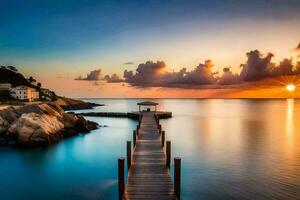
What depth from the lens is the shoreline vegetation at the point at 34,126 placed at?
93.2ft

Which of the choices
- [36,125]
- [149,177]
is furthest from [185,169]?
[36,125]

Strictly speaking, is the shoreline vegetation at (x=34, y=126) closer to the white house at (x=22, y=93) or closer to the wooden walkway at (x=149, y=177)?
the wooden walkway at (x=149, y=177)

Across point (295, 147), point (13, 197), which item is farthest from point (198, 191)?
point (295, 147)

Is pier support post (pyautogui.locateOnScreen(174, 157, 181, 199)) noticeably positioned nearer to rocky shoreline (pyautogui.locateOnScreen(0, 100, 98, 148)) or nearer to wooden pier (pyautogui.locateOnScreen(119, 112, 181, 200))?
wooden pier (pyautogui.locateOnScreen(119, 112, 181, 200))

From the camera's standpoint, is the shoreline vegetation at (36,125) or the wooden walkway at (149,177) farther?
the shoreline vegetation at (36,125)

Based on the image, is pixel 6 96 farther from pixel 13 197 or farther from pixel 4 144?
pixel 13 197

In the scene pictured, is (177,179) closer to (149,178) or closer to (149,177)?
(149,178)

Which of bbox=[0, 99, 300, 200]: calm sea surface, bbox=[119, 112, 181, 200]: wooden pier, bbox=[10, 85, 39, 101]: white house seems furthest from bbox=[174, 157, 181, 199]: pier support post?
bbox=[10, 85, 39, 101]: white house

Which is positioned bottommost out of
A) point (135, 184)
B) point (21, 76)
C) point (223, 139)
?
point (223, 139)

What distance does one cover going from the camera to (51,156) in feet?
82.4

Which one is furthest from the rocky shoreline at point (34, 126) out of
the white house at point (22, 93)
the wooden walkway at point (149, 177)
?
the white house at point (22, 93)

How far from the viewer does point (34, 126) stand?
28359 millimetres

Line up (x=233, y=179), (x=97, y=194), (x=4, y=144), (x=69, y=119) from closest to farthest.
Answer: (x=97, y=194)
(x=233, y=179)
(x=4, y=144)
(x=69, y=119)

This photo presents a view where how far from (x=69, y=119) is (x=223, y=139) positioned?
77.7 feet
